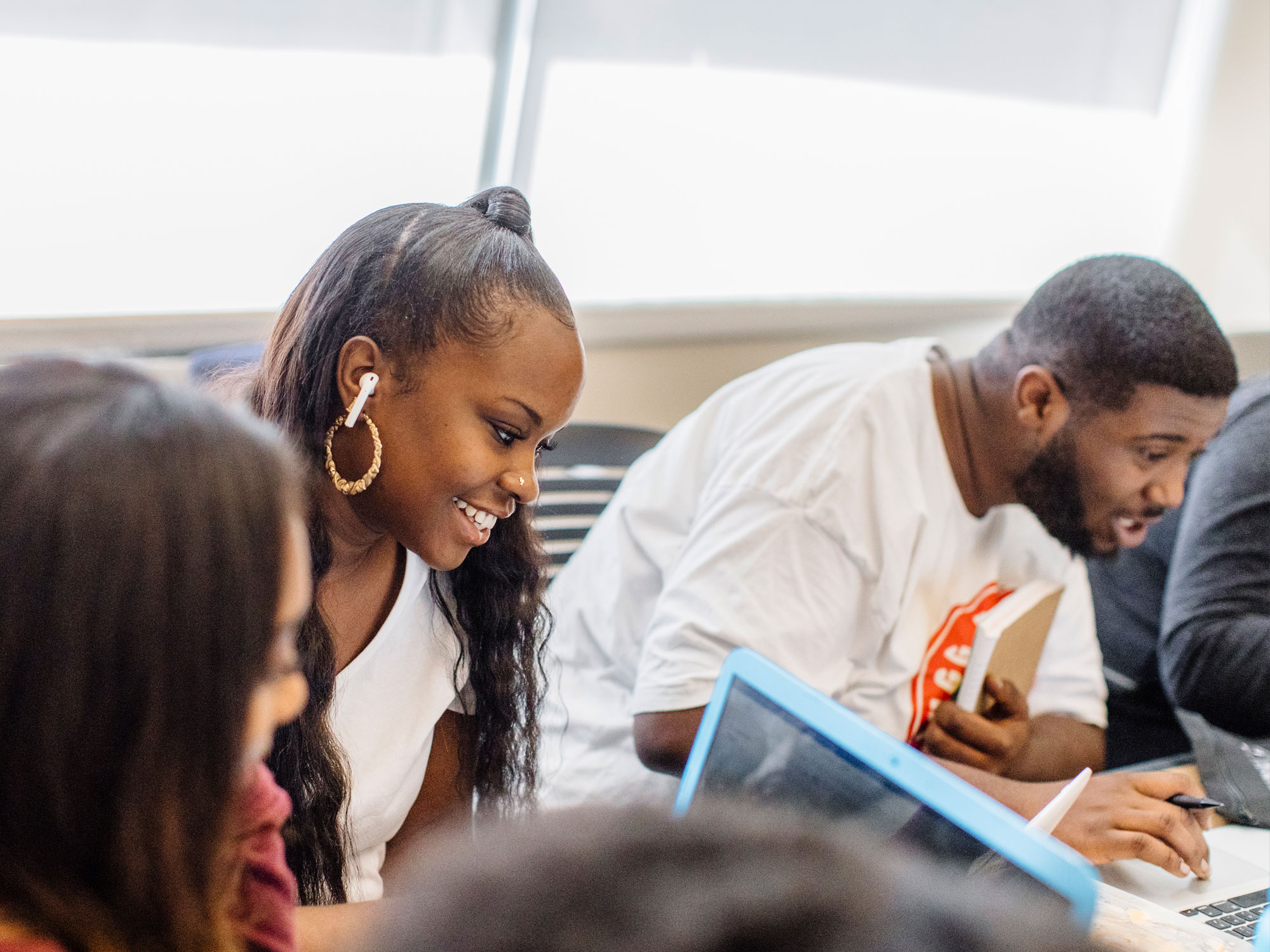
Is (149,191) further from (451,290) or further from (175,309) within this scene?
(451,290)

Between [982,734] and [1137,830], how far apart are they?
0.81ft

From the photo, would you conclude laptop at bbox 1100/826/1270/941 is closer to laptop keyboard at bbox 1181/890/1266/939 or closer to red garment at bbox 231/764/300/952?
laptop keyboard at bbox 1181/890/1266/939

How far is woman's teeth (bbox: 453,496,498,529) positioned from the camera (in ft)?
3.50

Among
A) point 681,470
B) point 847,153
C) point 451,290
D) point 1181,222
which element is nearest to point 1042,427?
point 681,470

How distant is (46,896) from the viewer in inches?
22.4

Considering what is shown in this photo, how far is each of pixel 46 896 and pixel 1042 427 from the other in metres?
1.21

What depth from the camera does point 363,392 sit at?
1.01 metres

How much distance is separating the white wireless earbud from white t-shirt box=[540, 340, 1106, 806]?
43cm

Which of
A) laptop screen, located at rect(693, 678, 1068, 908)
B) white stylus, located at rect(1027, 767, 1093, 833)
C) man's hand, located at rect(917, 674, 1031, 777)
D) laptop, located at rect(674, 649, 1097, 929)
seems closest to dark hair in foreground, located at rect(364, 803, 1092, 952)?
laptop, located at rect(674, 649, 1097, 929)

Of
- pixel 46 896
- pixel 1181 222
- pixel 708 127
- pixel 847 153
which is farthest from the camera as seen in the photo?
pixel 1181 222

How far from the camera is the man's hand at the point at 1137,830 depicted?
1103mm

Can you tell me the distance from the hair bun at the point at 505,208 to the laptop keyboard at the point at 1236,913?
2.76 ft

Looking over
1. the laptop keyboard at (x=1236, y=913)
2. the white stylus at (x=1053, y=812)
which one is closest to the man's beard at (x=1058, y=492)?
the laptop keyboard at (x=1236, y=913)

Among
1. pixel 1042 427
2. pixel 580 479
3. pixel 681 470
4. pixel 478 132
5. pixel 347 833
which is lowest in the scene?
pixel 347 833
